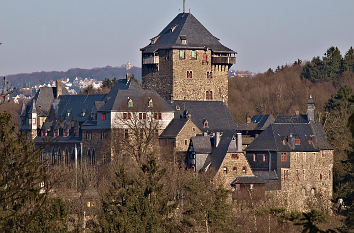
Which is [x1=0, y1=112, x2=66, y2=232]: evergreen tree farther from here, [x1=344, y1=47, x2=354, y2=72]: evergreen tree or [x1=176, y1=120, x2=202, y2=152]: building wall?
[x1=344, y1=47, x2=354, y2=72]: evergreen tree

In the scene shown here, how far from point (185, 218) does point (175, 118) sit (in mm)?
36319

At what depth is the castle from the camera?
8188cm

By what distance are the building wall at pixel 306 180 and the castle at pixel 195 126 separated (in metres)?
0.06

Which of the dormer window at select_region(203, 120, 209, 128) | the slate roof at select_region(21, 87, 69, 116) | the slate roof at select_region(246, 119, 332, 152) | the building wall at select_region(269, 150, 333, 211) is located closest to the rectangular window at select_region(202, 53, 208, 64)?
the dormer window at select_region(203, 120, 209, 128)

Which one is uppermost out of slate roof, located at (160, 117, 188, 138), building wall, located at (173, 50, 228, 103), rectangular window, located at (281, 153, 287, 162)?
building wall, located at (173, 50, 228, 103)

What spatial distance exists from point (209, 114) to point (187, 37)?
25.7ft

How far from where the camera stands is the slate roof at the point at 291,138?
8419 centimetres

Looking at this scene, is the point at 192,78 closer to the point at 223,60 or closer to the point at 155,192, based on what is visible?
the point at 223,60

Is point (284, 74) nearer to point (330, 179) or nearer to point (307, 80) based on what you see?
point (307, 80)

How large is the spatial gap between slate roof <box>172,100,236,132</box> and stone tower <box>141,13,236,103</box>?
11.3 feet

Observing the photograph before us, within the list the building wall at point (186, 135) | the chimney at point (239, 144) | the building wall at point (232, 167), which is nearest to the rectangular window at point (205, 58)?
the building wall at point (186, 135)

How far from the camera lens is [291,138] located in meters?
Result: 84.6

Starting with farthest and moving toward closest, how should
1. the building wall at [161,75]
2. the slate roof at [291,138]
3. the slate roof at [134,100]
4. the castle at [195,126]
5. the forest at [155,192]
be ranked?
the building wall at [161,75]
the slate roof at [134,100]
the slate roof at [291,138]
the castle at [195,126]
the forest at [155,192]

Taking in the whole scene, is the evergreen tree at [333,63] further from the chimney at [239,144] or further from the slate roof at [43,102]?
the chimney at [239,144]
